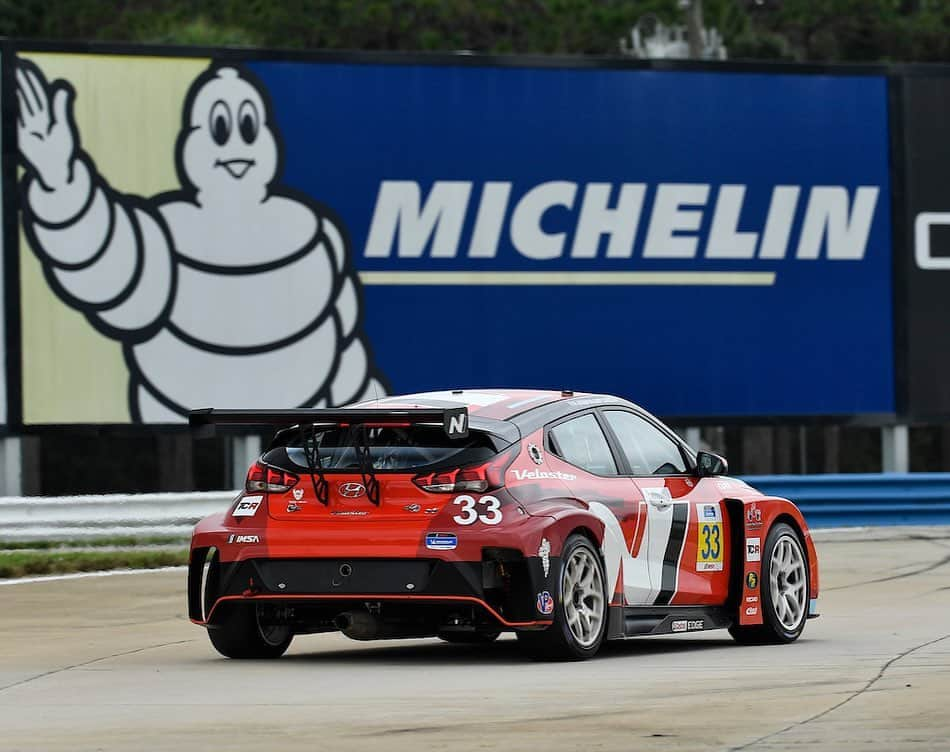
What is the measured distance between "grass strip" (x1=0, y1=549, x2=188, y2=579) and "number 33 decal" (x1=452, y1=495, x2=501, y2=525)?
905cm

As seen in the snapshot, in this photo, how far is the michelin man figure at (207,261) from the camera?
23609mm

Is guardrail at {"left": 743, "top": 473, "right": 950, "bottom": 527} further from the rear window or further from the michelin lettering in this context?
the rear window

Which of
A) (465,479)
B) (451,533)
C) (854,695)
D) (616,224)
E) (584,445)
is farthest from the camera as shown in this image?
(616,224)

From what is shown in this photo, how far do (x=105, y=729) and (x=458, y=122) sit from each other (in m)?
17.0

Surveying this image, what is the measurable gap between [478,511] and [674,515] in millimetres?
1607

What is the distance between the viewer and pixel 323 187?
24.2 meters

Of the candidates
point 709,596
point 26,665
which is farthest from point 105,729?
point 709,596

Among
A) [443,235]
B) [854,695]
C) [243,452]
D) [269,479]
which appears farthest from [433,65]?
[854,695]

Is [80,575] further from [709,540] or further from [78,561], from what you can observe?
[709,540]

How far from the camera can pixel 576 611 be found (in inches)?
424

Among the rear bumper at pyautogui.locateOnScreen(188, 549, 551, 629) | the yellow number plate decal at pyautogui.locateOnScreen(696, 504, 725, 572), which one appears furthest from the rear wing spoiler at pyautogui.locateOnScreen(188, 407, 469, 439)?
the yellow number plate decal at pyautogui.locateOnScreen(696, 504, 725, 572)

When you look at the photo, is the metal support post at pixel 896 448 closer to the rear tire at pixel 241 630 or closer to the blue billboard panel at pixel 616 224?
the blue billboard panel at pixel 616 224

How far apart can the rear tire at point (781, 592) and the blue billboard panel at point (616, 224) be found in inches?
477

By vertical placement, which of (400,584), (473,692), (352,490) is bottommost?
(473,692)
